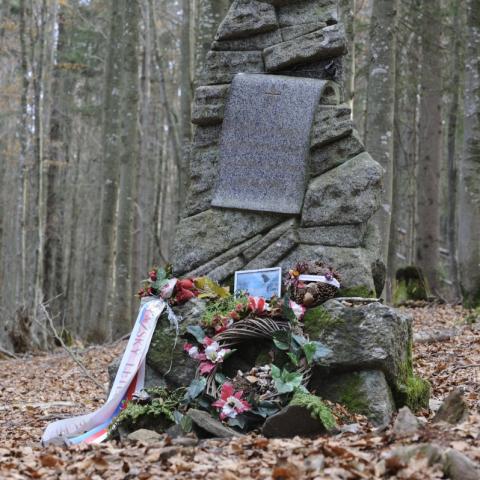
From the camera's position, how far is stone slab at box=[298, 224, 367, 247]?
6684 mm

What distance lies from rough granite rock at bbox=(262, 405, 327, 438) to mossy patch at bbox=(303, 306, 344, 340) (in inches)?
35.7

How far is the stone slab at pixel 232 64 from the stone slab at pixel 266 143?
0.19 metres

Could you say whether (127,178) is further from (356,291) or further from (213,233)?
(356,291)

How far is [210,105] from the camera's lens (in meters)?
7.32

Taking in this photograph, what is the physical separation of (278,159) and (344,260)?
1148 millimetres

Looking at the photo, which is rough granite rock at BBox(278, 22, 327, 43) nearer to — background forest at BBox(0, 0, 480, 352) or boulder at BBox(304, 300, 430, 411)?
boulder at BBox(304, 300, 430, 411)

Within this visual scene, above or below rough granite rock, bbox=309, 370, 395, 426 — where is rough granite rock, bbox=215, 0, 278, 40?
above

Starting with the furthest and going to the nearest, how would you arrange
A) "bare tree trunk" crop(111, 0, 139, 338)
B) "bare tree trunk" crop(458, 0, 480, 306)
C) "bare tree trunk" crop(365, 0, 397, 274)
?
"bare tree trunk" crop(111, 0, 139, 338)
"bare tree trunk" crop(365, 0, 397, 274)
"bare tree trunk" crop(458, 0, 480, 306)

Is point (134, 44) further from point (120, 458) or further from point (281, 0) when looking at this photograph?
point (120, 458)

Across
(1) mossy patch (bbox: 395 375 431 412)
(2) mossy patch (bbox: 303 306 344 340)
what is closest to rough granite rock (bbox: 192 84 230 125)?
(2) mossy patch (bbox: 303 306 344 340)

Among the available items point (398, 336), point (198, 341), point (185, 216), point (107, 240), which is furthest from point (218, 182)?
point (107, 240)

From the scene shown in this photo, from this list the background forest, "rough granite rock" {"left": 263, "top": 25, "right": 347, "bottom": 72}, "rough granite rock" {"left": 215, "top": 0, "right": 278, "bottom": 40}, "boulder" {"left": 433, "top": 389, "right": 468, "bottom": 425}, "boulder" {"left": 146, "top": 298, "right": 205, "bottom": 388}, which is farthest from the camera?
the background forest

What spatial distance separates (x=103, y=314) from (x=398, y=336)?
10.5 meters

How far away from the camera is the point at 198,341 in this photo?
602 centimetres
